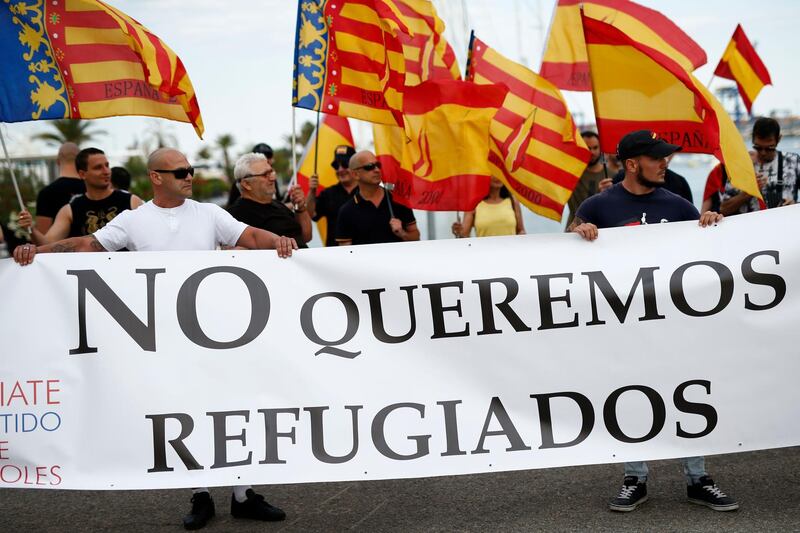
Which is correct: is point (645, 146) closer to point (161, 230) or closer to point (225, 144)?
point (161, 230)

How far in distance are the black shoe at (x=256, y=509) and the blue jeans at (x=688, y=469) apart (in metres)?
1.77

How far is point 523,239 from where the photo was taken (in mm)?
4926

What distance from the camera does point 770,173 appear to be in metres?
7.00

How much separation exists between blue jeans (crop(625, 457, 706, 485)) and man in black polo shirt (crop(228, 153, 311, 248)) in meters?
2.48

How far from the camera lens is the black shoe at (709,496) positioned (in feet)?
15.5

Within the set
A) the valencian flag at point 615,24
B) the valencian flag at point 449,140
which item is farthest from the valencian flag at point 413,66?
the valencian flag at point 615,24

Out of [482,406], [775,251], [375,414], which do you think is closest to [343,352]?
[375,414]

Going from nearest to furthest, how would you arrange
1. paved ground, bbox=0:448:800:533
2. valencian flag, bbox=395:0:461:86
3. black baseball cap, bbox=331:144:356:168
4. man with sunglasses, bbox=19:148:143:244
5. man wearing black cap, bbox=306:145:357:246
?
paved ground, bbox=0:448:800:533 < man with sunglasses, bbox=19:148:143:244 < valencian flag, bbox=395:0:461:86 < man wearing black cap, bbox=306:145:357:246 < black baseball cap, bbox=331:144:356:168

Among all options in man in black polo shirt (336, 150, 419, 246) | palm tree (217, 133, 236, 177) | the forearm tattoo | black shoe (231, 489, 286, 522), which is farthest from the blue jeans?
palm tree (217, 133, 236, 177)

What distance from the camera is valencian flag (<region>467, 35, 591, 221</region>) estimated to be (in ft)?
22.2

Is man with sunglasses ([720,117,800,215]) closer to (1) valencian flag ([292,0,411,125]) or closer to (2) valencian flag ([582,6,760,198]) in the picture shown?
(2) valencian flag ([582,6,760,198])

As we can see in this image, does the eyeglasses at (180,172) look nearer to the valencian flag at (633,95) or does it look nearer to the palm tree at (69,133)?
the valencian flag at (633,95)

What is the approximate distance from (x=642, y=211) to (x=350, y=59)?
2.65 meters

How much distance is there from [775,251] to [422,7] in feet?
12.1
